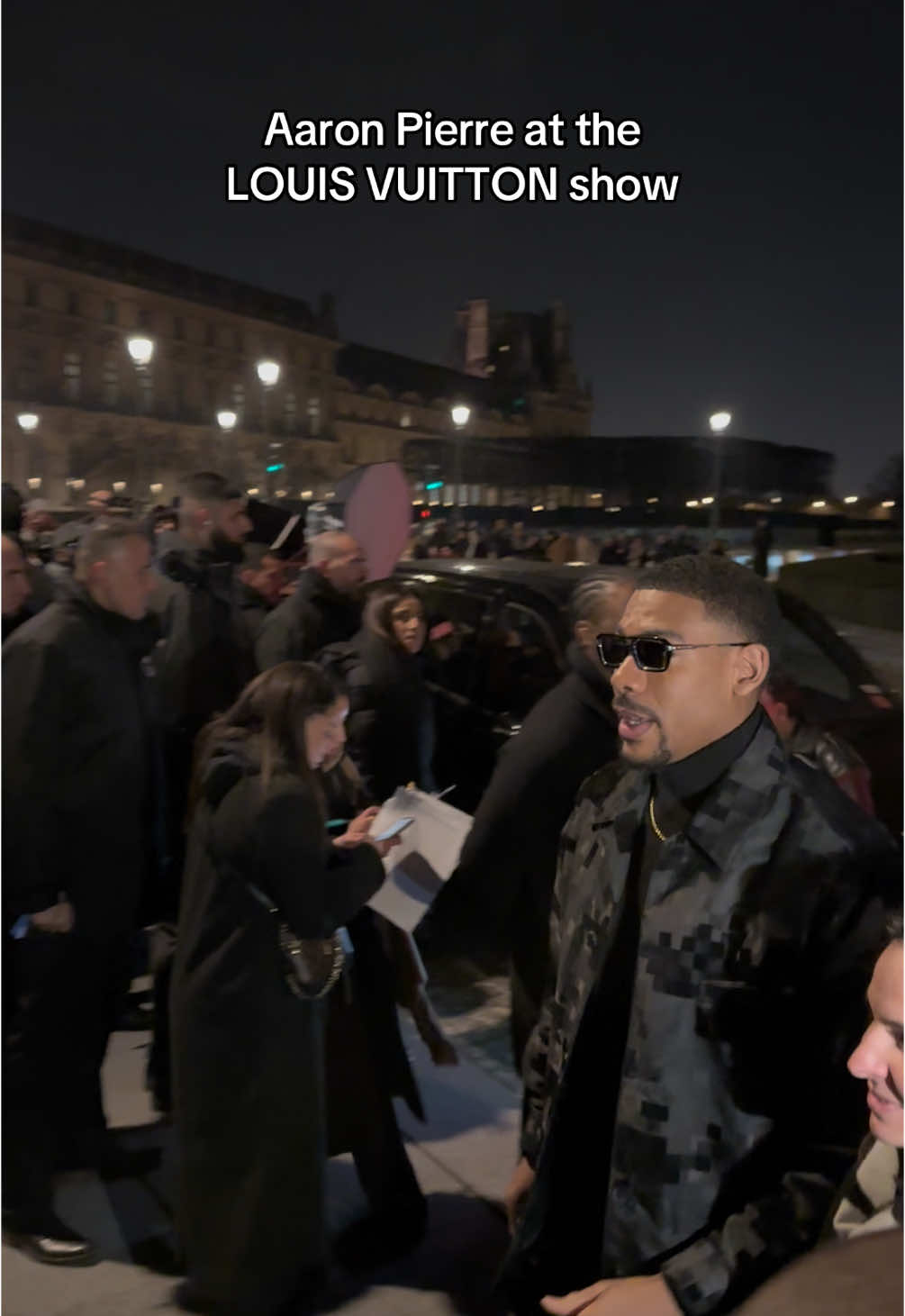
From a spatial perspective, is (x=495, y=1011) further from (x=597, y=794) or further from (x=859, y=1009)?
(x=859, y=1009)

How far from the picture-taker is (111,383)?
47.3m

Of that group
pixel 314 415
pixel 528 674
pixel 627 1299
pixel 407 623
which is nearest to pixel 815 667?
pixel 528 674

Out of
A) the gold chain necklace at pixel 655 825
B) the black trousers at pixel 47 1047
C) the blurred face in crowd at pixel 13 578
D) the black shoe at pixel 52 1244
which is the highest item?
the blurred face in crowd at pixel 13 578

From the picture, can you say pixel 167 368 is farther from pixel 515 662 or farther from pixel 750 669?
pixel 750 669

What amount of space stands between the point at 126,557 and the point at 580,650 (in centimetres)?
138

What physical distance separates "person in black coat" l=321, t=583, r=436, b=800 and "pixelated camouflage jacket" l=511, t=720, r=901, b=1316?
264cm

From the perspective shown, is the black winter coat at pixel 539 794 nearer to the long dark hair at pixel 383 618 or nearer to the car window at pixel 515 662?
the long dark hair at pixel 383 618

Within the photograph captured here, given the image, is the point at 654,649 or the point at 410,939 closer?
the point at 654,649

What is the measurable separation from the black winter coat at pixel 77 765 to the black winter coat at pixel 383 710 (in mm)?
1077

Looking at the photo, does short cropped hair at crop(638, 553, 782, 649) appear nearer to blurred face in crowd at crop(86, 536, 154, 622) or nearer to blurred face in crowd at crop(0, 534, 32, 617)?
blurred face in crowd at crop(86, 536, 154, 622)

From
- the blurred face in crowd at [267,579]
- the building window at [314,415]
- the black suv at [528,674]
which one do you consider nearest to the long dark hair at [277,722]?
the black suv at [528,674]

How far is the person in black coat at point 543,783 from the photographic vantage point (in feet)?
9.88

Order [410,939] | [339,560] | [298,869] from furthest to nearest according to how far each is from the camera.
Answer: [339,560] < [410,939] < [298,869]

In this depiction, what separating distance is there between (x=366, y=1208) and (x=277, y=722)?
162 centimetres
